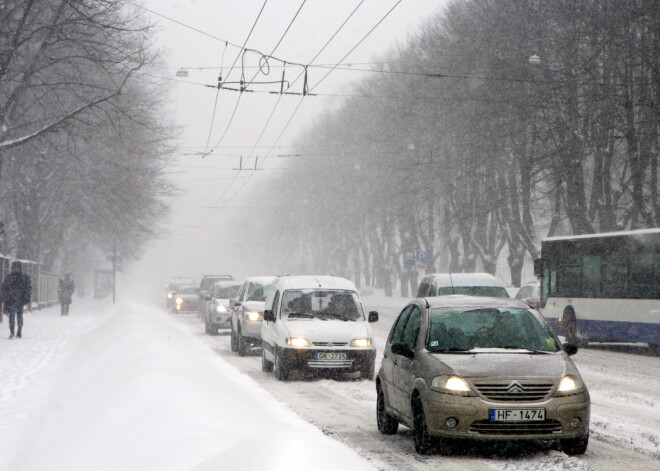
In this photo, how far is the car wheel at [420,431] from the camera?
29.9ft

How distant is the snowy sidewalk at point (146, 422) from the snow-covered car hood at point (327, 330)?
1.16 m

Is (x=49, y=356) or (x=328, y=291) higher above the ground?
(x=328, y=291)

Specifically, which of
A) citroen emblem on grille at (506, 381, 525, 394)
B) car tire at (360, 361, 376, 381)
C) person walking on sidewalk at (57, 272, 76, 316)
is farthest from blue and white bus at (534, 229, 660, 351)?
person walking on sidewalk at (57, 272, 76, 316)

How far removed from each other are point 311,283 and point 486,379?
9.62m

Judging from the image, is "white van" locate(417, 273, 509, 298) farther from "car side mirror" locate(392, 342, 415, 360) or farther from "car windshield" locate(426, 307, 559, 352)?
"car side mirror" locate(392, 342, 415, 360)

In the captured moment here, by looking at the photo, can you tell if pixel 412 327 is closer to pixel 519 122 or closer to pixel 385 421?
pixel 385 421

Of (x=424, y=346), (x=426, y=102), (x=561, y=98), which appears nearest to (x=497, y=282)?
(x=561, y=98)

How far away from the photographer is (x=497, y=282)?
23625 millimetres

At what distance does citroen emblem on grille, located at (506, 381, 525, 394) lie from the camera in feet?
29.2

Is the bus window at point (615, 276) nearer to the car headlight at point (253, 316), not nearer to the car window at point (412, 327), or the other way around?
the car headlight at point (253, 316)

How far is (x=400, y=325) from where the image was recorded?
11.2 m

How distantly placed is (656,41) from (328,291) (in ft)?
53.1

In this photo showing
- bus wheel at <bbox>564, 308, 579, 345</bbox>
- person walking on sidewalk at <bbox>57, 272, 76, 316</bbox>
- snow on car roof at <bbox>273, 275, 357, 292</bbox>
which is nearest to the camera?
snow on car roof at <bbox>273, 275, 357, 292</bbox>

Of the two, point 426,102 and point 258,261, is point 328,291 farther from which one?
point 258,261
